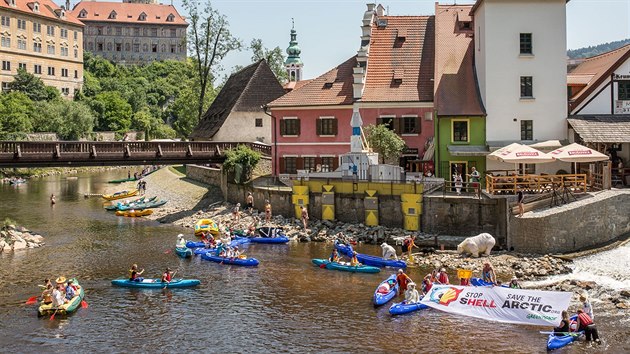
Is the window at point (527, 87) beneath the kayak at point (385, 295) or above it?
above

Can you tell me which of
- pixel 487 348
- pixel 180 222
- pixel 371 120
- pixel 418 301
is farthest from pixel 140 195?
pixel 487 348

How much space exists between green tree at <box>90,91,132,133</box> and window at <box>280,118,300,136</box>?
69078 millimetres

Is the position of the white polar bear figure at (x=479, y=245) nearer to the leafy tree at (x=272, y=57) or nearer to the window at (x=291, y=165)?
the window at (x=291, y=165)

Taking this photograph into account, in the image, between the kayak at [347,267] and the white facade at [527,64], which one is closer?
the kayak at [347,267]

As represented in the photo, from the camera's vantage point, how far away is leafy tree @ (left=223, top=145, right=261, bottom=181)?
54.9m

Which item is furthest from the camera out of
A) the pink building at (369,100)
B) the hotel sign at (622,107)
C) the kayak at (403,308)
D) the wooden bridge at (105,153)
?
the pink building at (369,100)

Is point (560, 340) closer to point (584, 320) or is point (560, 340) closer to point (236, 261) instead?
point (584, 320)

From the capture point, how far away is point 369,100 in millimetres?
52125

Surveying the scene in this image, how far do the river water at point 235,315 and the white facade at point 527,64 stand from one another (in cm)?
1503

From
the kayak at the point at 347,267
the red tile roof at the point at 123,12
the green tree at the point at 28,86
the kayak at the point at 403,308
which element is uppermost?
the red tile roof at the point at 123,12

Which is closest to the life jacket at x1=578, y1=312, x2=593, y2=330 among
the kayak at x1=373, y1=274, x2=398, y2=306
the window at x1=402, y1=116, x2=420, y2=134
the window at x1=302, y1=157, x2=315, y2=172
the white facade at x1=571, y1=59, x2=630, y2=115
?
the kayak at x1=373, y1=274, x2=398, y2=306

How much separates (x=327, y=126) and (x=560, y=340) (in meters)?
32.5

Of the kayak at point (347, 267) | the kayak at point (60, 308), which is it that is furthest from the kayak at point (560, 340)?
the kayak at point (60, 308)

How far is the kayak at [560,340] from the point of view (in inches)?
943
